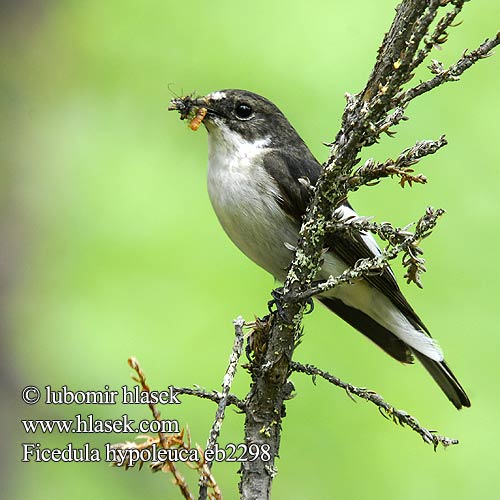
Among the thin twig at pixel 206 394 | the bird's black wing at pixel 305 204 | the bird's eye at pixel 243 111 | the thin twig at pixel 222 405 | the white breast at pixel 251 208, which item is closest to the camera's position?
the thin twig at pixel 222 405

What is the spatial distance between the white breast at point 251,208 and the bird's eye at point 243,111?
0.17 m

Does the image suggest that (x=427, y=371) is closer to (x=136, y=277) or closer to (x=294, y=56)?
(x=136, y=277)

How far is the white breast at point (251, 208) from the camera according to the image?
12.9 feet

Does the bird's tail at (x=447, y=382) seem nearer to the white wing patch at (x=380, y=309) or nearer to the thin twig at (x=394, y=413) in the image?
the white wing patch at (x=380, y=309)

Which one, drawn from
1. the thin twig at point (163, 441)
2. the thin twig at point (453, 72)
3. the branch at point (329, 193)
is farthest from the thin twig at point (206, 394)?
the thin twig at point (453, 72)

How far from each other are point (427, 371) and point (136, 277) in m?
1.56

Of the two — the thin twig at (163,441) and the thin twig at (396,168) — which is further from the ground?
the thin twig at (396,168)

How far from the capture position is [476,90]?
5.11 m

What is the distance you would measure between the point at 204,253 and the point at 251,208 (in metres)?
0.82

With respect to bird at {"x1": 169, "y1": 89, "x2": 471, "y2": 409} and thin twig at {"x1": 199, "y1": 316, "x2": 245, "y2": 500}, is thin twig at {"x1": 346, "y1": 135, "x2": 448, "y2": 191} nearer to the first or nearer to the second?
thin twig at {"x1": 199, "y1": 316, "x2": 245, "y2": 500}

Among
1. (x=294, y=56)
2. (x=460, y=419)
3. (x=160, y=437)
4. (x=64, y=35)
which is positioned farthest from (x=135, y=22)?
(x=160, y=437)

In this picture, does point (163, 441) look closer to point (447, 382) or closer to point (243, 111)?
point (447, 382)

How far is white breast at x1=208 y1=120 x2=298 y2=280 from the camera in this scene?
3918mm

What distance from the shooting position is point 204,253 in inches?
185
